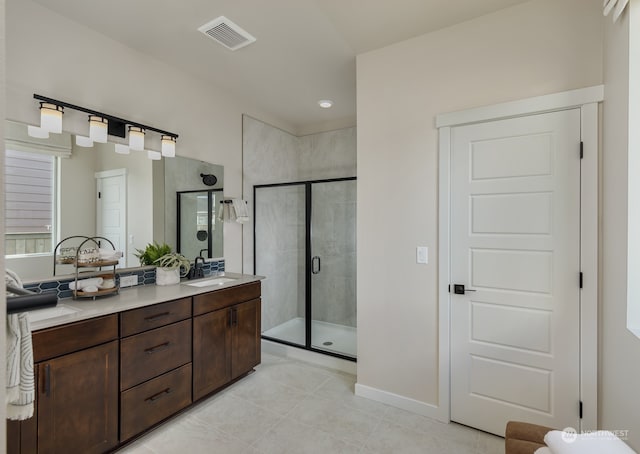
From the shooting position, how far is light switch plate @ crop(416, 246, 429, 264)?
88.5 inches

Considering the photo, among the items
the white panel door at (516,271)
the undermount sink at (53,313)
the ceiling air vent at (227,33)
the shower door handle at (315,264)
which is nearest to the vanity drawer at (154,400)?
the undermount sink at (53,313)

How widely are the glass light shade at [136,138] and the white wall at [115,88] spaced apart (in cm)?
12

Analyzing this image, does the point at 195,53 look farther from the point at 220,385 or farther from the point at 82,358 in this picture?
the point at 220,385

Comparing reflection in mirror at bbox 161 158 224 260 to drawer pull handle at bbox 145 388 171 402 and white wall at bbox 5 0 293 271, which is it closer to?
white wall at bbox 5 0 293 271

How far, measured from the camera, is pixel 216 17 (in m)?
2.09

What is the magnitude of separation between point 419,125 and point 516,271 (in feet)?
3.90

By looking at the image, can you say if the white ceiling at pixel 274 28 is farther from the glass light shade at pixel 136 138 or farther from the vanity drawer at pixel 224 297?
the vanity drawer at pixel 224 297

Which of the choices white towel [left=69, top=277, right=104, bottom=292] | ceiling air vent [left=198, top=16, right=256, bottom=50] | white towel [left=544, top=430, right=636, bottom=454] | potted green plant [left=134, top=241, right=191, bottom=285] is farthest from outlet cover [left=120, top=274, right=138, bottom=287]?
white towel [left=544, top=430, right=636, bottom=454]

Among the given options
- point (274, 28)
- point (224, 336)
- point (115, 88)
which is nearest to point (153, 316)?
point (224, 336)

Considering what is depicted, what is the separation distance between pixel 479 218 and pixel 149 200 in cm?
255

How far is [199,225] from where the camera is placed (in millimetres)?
2965

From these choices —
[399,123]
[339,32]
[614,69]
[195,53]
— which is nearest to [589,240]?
[614,69]

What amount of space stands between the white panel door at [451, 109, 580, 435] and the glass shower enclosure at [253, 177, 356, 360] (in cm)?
136

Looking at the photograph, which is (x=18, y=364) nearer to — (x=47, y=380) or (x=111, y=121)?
(x=47, y=380)
